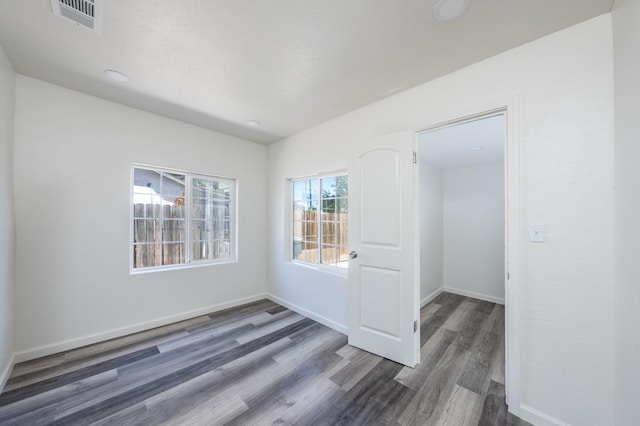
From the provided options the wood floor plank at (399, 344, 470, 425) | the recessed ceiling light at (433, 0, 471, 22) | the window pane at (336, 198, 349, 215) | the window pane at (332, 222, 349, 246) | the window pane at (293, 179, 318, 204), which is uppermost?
the recessed ceiling light at (433, 0, 471, 22)

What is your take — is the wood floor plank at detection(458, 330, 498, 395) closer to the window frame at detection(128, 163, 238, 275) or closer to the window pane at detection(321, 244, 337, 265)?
the window pane at detection(321, 244, 337, 265)

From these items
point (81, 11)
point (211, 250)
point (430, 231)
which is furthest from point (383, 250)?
point (81, 11)

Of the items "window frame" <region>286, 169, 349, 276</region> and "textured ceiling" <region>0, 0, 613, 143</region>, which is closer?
"textured ceiling" <region>0, 0, 613, 143</region>

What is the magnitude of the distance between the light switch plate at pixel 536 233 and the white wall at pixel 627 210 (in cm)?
31

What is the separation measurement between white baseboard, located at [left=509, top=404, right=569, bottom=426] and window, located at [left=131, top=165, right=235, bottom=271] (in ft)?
11.5

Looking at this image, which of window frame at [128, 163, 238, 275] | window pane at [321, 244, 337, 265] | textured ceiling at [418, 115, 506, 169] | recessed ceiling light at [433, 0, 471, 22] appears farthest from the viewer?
window pane at [321, 244, 337, 265]

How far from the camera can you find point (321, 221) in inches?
127

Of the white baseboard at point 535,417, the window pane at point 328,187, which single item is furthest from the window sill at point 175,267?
the white baseboard at point 535,417

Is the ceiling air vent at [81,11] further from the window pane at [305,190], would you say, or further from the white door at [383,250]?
the window pane at [305,190]

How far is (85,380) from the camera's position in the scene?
195cm

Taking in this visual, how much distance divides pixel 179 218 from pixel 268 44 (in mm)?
2511

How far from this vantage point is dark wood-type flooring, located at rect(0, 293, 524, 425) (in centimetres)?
161

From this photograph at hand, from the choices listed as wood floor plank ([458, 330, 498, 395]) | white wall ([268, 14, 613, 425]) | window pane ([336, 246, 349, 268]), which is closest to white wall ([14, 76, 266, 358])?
window pane ([336, 246, 349, 268])

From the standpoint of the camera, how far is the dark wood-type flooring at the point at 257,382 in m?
1.61
